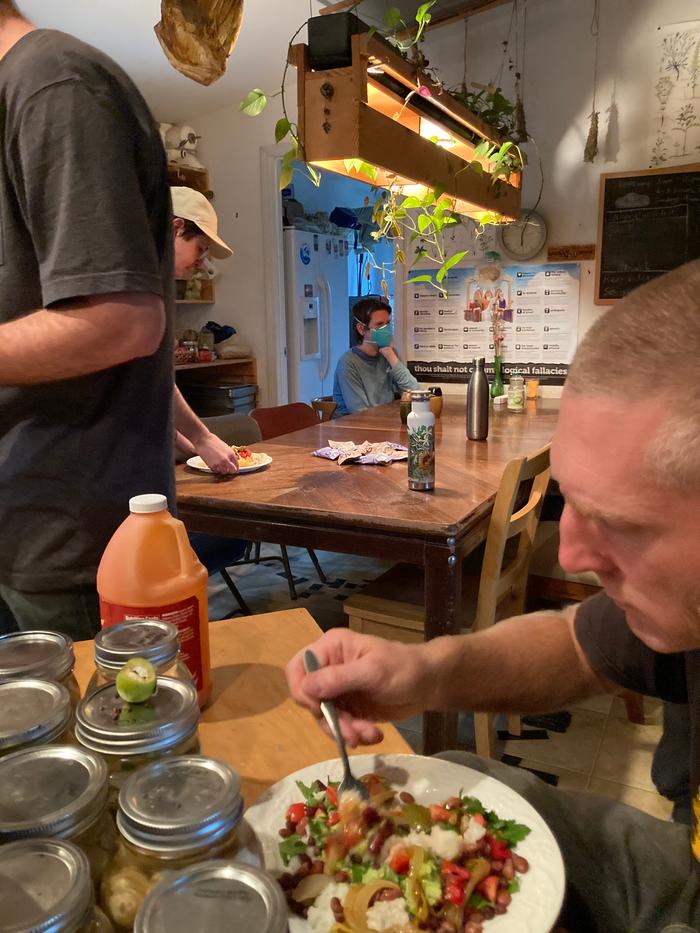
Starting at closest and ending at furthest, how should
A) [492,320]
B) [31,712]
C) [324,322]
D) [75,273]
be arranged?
[31,712]
[75,273]
[492,320]
[324,322]

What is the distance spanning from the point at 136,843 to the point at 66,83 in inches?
38.7

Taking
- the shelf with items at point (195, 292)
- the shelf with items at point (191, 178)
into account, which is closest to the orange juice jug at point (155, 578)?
the shelf with items at point (195, 292)

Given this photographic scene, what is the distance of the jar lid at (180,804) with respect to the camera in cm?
48

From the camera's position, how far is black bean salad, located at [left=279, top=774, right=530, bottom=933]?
2.09 feet

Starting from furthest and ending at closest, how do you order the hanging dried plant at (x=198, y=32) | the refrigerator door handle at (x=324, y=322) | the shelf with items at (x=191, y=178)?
the refrigerator door handle at (x=324, y=322), the shelf with items at (x=191, y=178), the hanging dried plant at (x=198, y=32)

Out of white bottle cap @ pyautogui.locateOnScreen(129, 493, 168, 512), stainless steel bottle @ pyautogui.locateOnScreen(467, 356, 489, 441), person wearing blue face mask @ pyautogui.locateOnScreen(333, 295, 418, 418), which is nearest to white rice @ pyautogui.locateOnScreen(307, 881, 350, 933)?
white bottle cap @ pyautogui.locateOnScreen(129, 493, 168, 512)

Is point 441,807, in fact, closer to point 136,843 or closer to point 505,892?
point 505,892

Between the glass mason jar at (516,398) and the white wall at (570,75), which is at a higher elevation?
the white wall at (570,75)

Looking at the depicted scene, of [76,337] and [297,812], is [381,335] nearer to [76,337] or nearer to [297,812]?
[76,337]

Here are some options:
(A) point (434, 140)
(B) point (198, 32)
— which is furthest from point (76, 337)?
(A) point (434, 140)

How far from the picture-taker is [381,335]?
4.35 meters

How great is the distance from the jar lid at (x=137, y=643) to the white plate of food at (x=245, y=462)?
60.6 inches

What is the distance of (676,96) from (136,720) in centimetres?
440

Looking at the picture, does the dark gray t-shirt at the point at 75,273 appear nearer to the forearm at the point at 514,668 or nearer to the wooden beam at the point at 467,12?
the forearm at the point at 514,668
